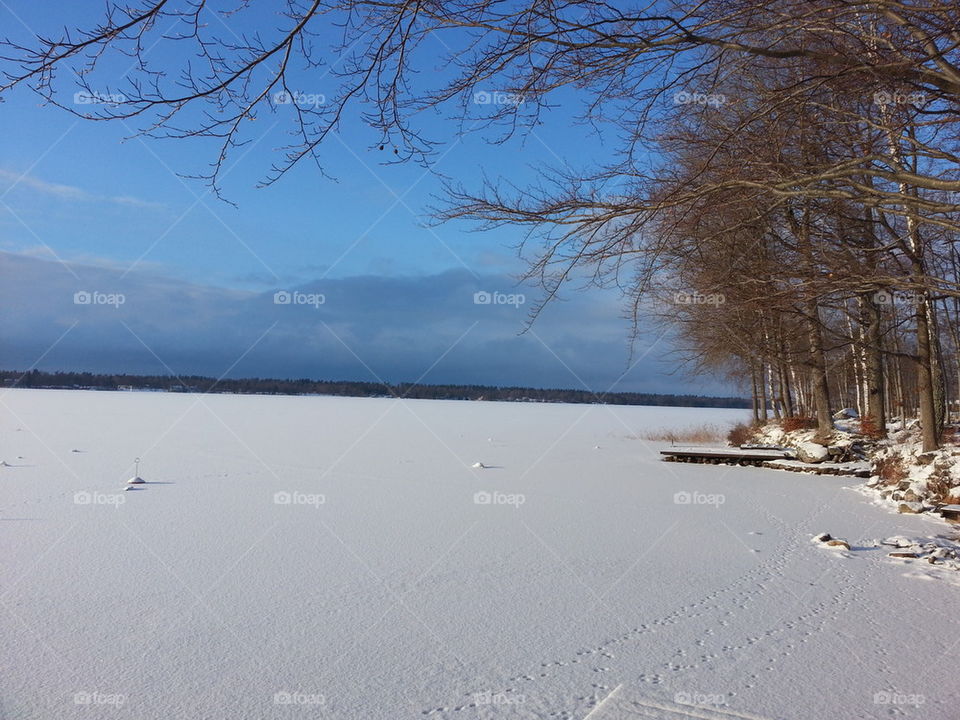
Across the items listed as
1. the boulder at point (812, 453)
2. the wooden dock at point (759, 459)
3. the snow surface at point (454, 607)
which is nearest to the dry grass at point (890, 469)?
the wooden dock at point (759, 459)

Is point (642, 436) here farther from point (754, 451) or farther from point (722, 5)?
point (722, 5)

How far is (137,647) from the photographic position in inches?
172

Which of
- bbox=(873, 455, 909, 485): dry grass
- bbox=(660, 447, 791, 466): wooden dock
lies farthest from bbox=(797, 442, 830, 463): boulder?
bbox=(873, 455, 909, 485): dry grass

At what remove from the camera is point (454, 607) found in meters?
5.34

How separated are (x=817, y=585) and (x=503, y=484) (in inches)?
290

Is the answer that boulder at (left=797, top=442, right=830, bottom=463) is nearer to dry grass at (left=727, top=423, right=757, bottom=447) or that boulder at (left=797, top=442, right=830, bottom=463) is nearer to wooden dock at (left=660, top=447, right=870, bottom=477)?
wooden dock at (left=660, top=447, right=870, bottom=477)

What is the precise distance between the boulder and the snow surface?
18.7 ft

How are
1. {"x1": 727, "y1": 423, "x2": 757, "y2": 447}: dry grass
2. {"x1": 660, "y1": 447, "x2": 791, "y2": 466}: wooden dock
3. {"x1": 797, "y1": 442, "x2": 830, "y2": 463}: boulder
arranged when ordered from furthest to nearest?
{"x1": 727, "y1": 423, "x2": 757, "y2": 447}: dry grass
{"x1": 660, "y1": 447, "x2": 791, "y2": 466}: wooden dock
{"x1": 797, "y1": 442, "x2": 830, "y2": 463}: boulder

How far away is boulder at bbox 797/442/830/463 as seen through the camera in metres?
17.0

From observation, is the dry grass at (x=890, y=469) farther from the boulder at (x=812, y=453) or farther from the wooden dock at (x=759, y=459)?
the boulder at (x=812, y=453)

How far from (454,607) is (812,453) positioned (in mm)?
14573

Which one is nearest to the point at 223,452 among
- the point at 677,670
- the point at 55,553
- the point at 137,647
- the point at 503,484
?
the point at 503,484

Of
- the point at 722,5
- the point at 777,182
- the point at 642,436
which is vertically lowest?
the point at 642,436

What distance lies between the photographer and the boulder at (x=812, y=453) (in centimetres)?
1705
